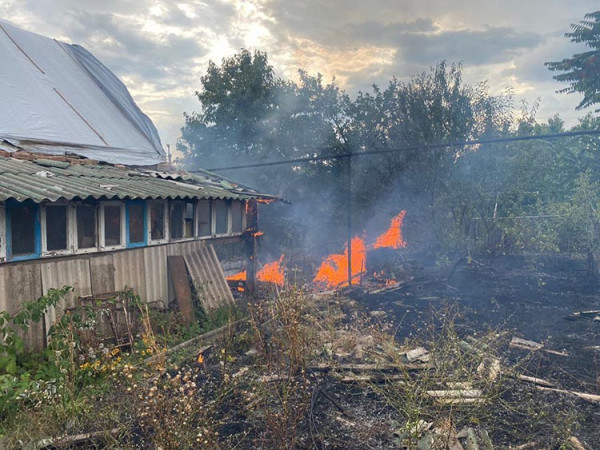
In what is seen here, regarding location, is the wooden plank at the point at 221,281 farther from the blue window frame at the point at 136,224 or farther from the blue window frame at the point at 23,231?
the blue window frame at the point at 23,231

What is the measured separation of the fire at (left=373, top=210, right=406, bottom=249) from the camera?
Answer: 19812 millimetres

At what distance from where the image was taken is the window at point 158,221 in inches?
362

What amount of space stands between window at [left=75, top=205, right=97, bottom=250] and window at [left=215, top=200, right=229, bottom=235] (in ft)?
12.7

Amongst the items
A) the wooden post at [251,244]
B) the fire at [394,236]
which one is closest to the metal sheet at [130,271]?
the wooden post at [251,244]

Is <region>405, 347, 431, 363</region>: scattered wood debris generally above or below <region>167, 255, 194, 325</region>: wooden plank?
below

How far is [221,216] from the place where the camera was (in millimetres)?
11555

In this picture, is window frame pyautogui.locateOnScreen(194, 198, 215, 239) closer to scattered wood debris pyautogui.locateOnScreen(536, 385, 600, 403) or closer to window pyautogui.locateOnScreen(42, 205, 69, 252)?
window pyautogui.locateOnScreen(42, 205, 69, 252)

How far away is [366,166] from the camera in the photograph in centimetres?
2059

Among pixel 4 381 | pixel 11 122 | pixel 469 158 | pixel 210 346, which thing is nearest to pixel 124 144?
pixel 11 122

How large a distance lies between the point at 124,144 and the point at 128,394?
28.2ft

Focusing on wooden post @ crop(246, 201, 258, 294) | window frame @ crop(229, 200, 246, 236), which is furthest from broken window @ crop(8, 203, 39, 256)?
wooden post @ crop(246, 201, 258, 294)

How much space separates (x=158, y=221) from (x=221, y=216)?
2416 millimetres

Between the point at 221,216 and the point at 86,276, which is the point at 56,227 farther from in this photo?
the point at 221,216

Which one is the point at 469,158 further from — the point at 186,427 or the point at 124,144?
the point at 186,427
